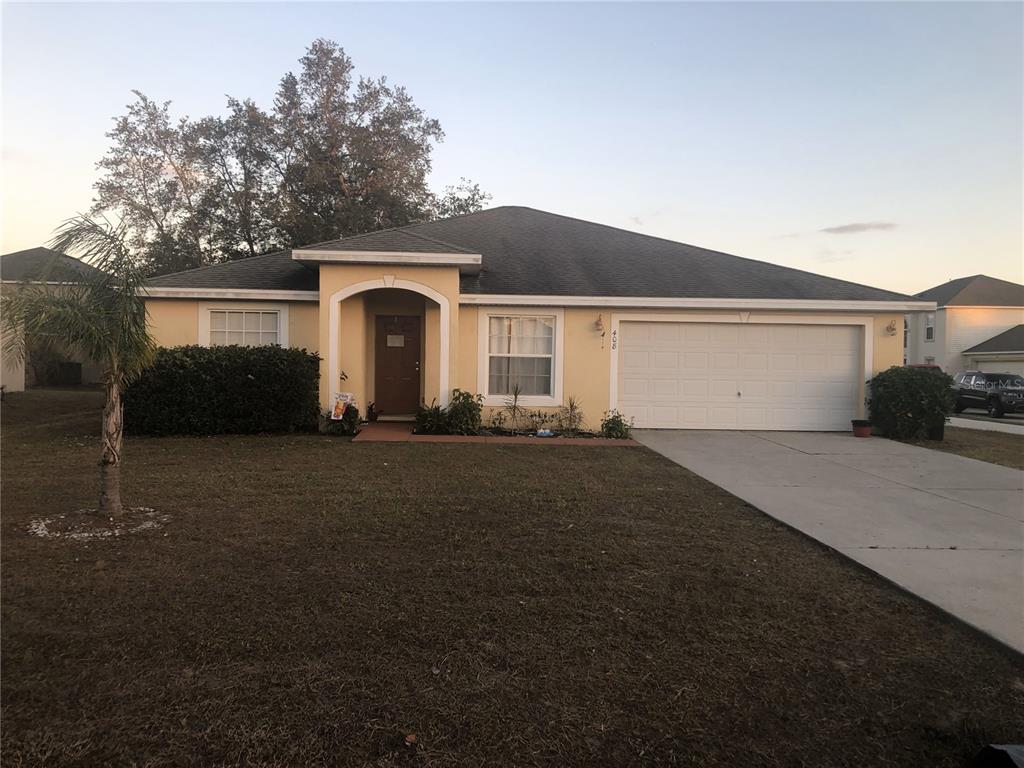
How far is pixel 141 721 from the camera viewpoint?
2.53 meters

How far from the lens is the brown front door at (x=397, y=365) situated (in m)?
12.8

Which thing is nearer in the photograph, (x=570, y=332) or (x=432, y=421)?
(x=432, y=421)

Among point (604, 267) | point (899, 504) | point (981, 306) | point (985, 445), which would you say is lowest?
point (899, 504)

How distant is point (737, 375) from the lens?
12.5m

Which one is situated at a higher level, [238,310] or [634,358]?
[238,310]

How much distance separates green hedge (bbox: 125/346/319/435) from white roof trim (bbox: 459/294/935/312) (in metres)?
3.49

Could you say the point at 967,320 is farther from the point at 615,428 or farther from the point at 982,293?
the point at 615,428

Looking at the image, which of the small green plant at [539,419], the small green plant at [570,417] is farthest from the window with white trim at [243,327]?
the small green plant at [570,417]

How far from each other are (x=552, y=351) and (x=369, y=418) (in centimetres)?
400

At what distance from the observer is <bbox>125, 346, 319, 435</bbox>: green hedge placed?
10.2 meters

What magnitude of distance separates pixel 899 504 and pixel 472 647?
5546mm

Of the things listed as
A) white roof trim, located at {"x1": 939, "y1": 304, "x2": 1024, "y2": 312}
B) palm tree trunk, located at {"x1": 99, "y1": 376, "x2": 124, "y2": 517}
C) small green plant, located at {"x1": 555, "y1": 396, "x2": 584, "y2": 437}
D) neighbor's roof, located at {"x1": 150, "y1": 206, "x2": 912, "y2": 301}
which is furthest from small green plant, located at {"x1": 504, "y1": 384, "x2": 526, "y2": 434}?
white roof trim, located at {"x1": 939, "y1": 304, "x2": 1024, "y2": 312}

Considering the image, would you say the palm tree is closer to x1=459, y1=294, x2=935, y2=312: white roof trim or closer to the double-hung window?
x1=459, y1=294, x2=935, y2=312: white roof trim

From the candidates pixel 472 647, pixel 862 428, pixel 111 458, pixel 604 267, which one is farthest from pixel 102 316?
pixel 862 428
